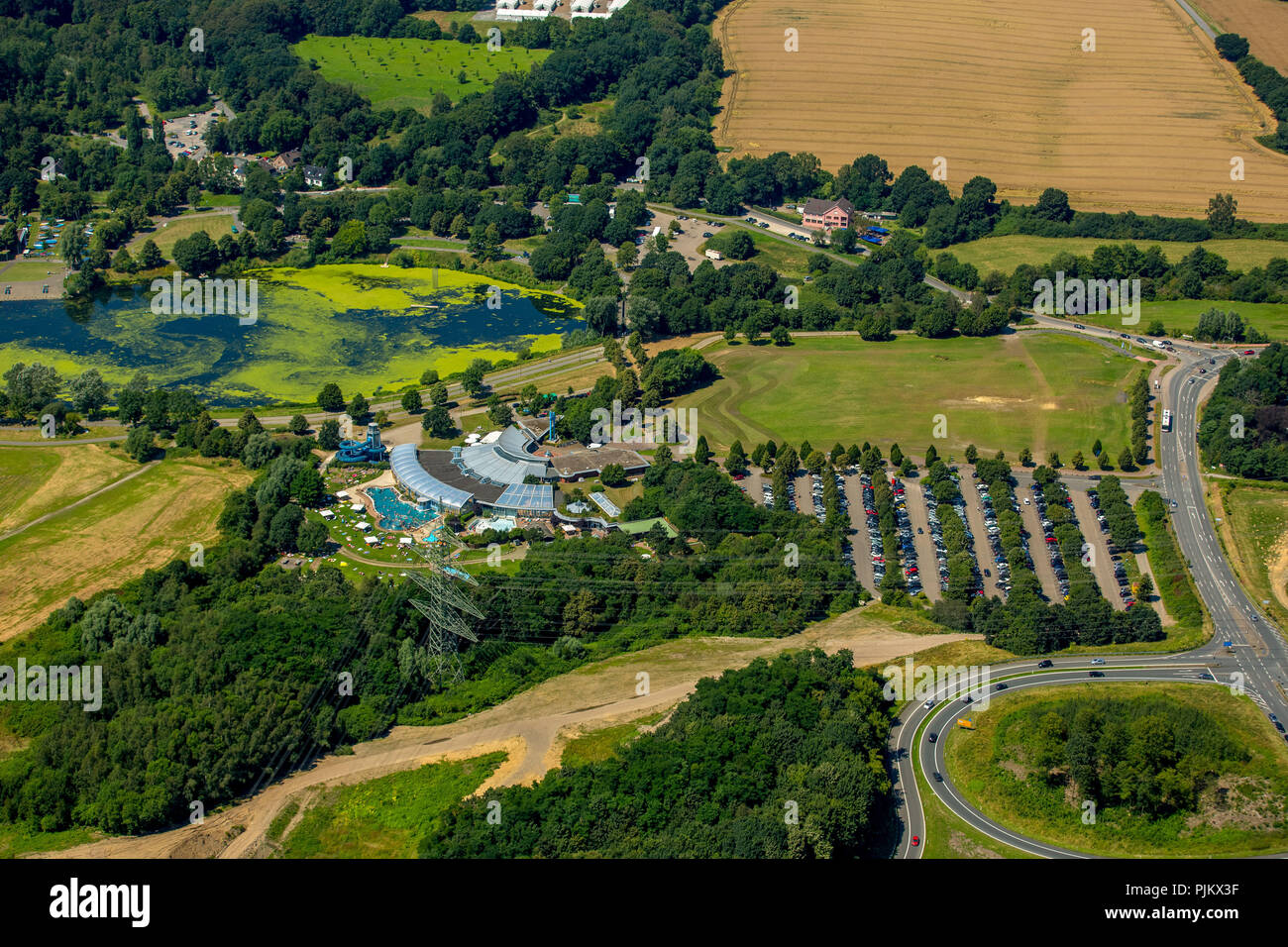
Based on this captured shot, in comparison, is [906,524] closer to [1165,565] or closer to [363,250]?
[1165,565]

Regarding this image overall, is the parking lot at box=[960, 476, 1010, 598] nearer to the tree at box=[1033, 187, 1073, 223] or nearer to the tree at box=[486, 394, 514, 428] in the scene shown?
the tree at box=[486, 394, 514, 428]

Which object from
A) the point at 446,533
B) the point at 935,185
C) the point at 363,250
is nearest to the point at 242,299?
the point at 363,250

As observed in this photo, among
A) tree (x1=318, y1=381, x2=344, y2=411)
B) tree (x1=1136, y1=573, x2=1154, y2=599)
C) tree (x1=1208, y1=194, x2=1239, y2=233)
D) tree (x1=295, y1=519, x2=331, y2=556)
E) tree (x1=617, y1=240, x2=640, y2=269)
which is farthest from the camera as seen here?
tree (x1=1208, y1=194, x2=1239, y2=233)

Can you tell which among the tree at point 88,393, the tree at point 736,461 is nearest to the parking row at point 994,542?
the tree at point 736,461

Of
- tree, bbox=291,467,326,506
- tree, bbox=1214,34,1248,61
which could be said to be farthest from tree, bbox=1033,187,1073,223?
tree, bbox=291,467,326,506

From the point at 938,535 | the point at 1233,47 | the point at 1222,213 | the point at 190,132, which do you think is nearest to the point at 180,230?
the point at 190,132

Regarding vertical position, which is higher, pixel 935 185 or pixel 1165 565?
pixel 935 185

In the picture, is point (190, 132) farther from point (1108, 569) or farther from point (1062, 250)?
point (1108, 569)
